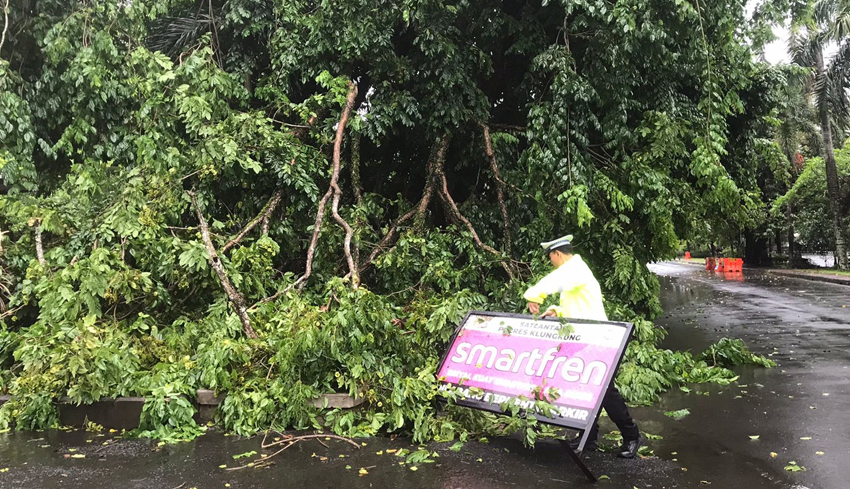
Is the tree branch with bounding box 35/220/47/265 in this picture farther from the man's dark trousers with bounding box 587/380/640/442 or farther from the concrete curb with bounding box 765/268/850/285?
the concrete curb with bounding box 765/268/850/285

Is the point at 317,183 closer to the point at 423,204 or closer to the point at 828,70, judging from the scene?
the point at 423,204

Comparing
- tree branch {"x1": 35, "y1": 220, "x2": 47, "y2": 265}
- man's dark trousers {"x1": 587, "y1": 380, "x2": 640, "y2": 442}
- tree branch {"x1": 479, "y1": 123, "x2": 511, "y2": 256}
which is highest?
tree branch {"x1": 479, "y1": 123, "x2": 511, "y2": 256}

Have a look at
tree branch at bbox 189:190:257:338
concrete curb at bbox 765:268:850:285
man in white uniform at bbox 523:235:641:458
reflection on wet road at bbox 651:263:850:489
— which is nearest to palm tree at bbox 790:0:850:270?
concrete curb at bbox 765:268:850:285

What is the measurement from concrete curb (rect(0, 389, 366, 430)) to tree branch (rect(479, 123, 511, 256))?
409 cm

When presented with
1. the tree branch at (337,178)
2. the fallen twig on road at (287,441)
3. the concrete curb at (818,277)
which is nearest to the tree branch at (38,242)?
the tree branch at (337,178)

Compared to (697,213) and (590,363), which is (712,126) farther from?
(590,363)

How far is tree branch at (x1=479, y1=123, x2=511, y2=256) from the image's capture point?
9017mm

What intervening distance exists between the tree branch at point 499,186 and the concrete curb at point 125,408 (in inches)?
161

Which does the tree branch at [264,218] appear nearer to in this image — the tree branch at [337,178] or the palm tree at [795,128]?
the tree branch at [337,178]

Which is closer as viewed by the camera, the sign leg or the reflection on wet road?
the sign leg

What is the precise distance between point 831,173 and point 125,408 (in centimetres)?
2827

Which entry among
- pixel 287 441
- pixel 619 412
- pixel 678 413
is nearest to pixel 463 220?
pixel 678 413

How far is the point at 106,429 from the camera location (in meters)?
5.62

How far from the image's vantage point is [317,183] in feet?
31.6
